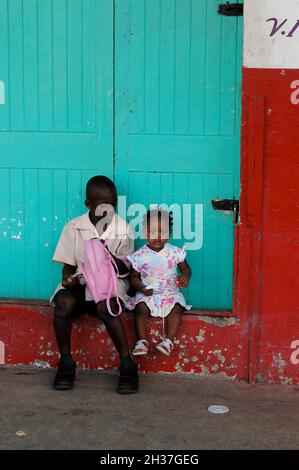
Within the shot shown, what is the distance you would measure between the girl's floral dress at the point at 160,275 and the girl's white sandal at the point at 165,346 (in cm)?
18

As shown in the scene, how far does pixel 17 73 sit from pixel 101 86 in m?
0.54

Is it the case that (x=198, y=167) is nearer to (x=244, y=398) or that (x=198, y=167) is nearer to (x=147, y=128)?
(x=147, y=128)

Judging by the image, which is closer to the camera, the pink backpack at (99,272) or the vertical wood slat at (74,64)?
the pink backpack at (99,272)

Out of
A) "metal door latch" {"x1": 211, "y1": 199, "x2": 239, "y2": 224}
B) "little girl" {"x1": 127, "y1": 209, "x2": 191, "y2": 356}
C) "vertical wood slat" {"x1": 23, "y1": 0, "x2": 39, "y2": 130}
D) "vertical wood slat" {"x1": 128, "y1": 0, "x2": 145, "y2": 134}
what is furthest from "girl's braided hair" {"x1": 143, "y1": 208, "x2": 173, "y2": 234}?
"vertical wood slat" {"x1": 23, "y1": 0, "x2": 39, "y2": 130}

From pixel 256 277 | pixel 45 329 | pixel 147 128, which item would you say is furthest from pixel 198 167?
pixel 45 329

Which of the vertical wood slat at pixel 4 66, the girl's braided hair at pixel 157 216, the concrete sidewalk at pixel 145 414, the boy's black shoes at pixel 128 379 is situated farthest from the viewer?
the vertical wood slat at pixel 4 66

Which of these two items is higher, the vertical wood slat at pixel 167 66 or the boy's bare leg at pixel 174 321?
→ the vertical wood slat at pixel 167 66

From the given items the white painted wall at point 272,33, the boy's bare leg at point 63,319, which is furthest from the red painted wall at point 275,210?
the boy's bare leg at point 63,319

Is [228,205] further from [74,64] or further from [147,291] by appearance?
[74,64]

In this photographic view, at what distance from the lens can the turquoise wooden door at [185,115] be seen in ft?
14.3

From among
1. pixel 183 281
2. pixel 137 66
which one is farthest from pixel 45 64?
pixel 183 281

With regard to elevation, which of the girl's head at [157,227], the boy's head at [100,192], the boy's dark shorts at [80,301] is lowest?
the boy's dark shorts at [80,301]

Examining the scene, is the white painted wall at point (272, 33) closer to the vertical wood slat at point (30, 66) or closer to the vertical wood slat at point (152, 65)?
the vertical wood slat at point (152, 65)

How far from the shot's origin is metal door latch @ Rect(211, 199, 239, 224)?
439 centimetres
